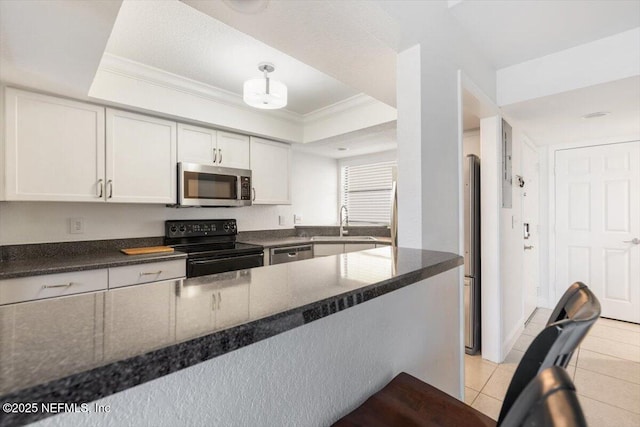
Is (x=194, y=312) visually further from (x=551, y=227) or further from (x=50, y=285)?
(x=551, y=227)

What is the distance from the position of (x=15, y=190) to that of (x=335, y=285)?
8.21ft

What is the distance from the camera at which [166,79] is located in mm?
2598

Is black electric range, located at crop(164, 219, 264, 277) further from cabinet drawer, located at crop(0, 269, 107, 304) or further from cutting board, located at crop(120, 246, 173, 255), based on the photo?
cabinet drawer, located at crop(0, 269, 107, 304)

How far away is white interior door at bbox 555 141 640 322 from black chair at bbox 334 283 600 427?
3775 mm

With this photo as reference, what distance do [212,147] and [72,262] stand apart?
153 centimetres

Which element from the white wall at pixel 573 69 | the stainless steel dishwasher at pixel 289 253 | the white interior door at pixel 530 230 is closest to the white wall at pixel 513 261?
the white interior door at pixel 530 230

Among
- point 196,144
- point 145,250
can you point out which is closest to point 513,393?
point 145,250

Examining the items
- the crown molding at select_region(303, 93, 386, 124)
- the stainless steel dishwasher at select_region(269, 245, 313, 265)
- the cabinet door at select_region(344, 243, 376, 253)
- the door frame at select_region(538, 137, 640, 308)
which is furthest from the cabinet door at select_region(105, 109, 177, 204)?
the door frame at select_region(538, 137, 640, 308)

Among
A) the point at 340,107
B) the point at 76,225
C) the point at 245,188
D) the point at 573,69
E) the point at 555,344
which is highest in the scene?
the point at 340,107

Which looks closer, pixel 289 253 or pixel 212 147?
pixel 212 147

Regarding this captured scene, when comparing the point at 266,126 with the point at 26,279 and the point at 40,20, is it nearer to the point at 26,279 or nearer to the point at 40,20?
the point at 40,20

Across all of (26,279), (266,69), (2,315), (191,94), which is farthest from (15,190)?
(2,315)

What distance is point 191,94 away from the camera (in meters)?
2.80

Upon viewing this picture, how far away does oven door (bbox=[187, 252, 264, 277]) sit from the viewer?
2545mm
